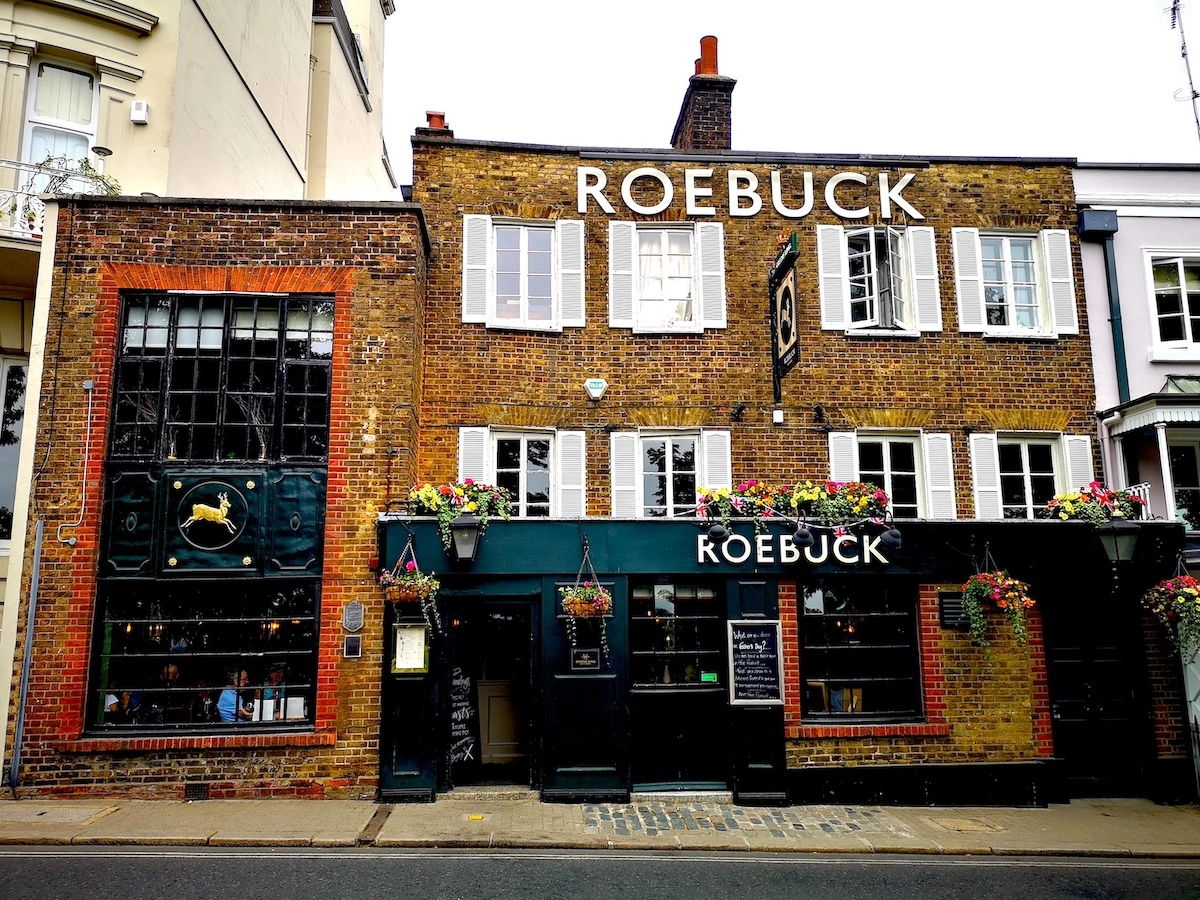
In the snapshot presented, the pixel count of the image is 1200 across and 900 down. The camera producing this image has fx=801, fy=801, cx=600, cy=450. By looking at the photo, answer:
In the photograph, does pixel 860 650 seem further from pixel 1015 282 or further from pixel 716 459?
pixel 1015 282

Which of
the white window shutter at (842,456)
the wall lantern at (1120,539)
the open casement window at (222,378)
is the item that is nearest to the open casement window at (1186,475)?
the wall lantern at (1120,539)

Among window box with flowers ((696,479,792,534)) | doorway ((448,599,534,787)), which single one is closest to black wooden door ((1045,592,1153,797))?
window box with flowers ((696,479,792,534))

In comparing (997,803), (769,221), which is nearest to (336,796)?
(997,803)

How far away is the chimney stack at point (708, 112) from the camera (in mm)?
12375

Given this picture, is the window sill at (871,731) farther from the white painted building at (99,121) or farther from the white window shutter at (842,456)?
the white painted building at (99,121)

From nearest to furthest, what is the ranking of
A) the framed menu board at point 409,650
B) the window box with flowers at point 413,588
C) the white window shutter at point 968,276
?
the window box with flowers at point 413,588
the framed menu board at point 409,650
the white window shutter at point 968,276

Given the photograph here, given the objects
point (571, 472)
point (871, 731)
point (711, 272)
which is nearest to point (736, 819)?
point (871, 731)

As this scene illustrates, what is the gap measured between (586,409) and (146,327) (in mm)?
5569

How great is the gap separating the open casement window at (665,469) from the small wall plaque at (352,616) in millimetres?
3465

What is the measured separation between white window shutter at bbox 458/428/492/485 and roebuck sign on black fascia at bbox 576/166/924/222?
11.8 ft

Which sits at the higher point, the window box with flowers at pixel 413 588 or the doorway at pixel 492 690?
the window box with flowers at pixel 413 588

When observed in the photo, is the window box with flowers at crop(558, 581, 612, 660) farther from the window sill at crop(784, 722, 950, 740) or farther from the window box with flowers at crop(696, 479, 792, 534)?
the window sill at crop(784, 722, 950, 740)

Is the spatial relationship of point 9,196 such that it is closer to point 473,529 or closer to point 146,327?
point 146,327

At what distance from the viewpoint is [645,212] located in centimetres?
1152
